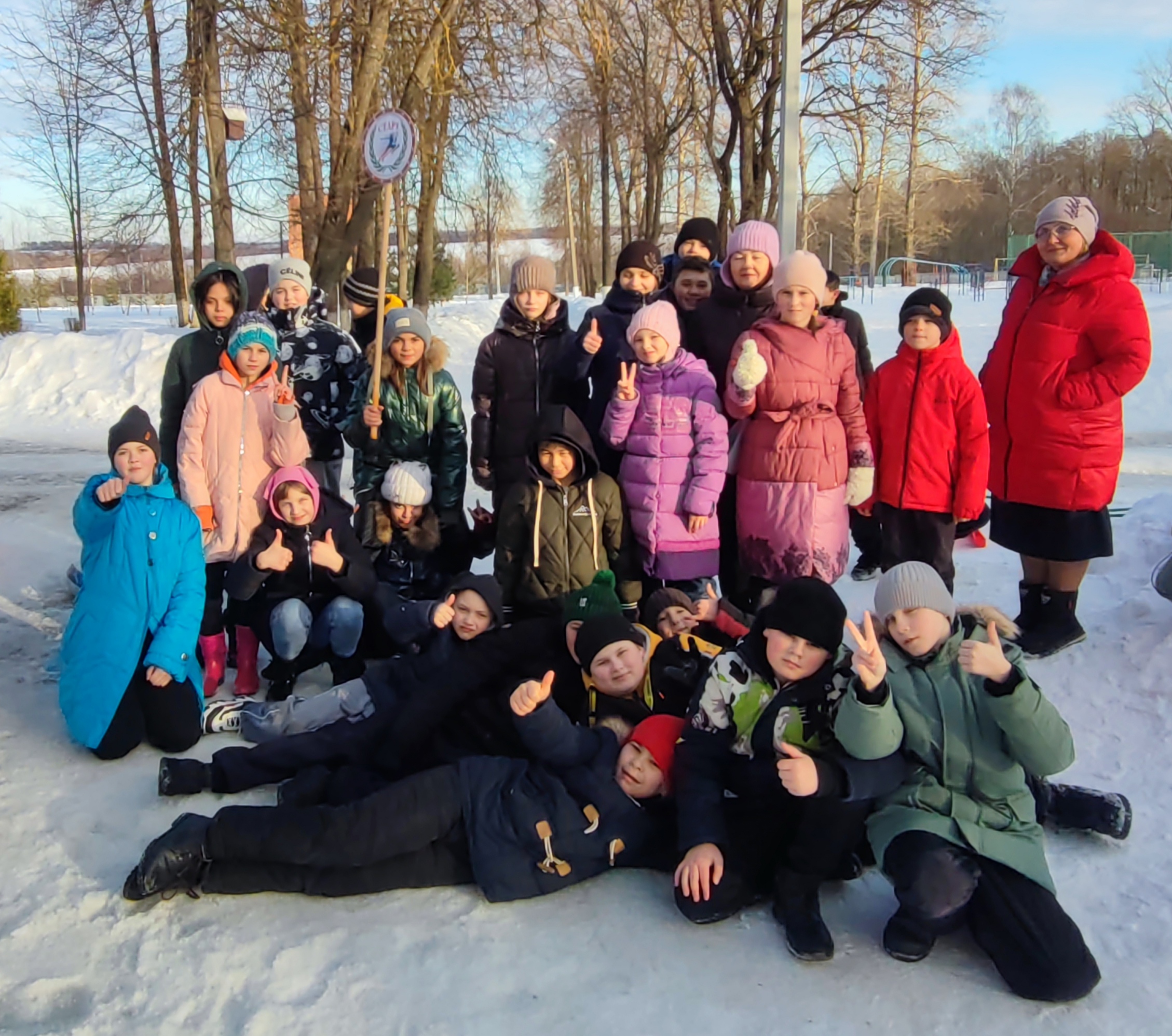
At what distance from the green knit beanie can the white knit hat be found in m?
1.20

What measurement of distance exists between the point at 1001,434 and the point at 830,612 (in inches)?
88.8

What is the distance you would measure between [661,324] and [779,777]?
2.10 meters

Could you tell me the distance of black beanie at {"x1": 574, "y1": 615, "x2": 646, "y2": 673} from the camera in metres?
3.46

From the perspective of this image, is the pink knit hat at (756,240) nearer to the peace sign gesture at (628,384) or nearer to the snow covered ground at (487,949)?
the peace sign gesture at (628,384)

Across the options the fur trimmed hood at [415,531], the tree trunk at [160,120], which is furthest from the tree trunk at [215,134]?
the fur trimmed hood at [415,531]

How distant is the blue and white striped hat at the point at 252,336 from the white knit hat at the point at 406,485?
81 cm

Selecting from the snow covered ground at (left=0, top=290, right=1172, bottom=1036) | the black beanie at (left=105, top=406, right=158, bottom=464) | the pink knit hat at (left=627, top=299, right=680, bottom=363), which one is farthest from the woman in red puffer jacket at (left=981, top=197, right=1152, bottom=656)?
the black beanie at (left=105, top=406, right=158, bottom=464)

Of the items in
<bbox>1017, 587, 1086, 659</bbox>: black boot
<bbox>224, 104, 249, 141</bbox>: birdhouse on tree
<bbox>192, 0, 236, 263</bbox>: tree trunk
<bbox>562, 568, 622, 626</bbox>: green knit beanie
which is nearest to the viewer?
<bbox>562, 568, 622, 626</bbox>: green knit beanie

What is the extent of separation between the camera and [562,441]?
421 cm

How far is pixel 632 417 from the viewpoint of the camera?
4.38 metres

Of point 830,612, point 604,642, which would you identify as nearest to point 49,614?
point 604,642

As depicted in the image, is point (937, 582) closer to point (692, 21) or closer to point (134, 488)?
point (134, 488)

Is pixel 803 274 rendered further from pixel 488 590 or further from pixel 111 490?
pixel 111 490

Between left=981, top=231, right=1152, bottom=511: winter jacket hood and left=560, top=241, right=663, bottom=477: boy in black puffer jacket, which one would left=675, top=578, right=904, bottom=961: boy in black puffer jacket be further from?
left=981, top=231, right=1152, bottom=511: winter jacket hood
